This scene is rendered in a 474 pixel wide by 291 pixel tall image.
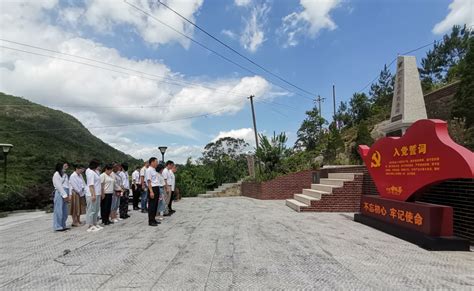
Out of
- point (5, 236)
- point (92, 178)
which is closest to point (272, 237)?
point (92, 178)

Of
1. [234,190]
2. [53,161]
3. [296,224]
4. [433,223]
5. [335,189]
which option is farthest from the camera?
[53,161]

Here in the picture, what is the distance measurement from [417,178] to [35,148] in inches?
1603

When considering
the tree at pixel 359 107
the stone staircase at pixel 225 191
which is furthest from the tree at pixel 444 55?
the stone staircase at pixel 225 191

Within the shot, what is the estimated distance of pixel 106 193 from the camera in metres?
8.81

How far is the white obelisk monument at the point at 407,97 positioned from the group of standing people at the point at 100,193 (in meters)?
8.00

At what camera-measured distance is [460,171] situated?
5.48 m

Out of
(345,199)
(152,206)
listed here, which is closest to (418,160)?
(345,199)

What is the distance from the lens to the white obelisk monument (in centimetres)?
1138

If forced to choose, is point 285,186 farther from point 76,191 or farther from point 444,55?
point 444,55

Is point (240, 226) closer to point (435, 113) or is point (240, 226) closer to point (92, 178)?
point (92, 178)

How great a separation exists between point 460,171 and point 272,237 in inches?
138

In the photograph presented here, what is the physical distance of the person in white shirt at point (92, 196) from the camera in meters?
8.07

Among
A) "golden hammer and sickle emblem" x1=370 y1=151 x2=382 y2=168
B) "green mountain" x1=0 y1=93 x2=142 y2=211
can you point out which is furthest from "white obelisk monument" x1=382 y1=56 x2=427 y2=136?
"green mountain" x1=0 y1=93 x2=142 y2=211

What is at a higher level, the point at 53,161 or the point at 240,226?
the point at 53,161
